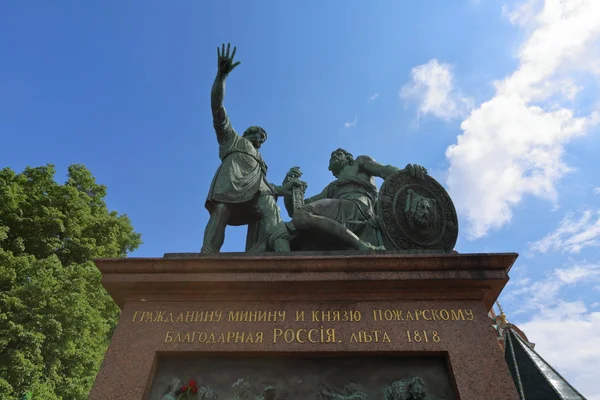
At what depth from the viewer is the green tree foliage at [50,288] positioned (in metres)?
12.7

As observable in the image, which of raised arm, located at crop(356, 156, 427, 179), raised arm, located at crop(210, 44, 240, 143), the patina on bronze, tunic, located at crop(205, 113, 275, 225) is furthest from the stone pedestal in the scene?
raised arm, located at crop(210, 44, 240, 143)

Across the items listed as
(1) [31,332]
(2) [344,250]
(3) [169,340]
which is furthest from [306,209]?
(1) [31,332]

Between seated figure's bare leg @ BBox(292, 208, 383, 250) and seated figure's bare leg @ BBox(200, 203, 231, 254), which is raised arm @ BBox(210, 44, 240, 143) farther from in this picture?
seated figure's bare leg @ BBox(292, 208, 383, 250)

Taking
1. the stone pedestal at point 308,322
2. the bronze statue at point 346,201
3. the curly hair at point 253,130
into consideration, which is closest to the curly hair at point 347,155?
the bronze statue at point 346,201

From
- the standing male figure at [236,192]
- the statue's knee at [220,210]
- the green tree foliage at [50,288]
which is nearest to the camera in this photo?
the standing male figure at [236,192]

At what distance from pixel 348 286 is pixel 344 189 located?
9.56 feet

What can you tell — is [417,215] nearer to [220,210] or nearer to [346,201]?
[346,201]

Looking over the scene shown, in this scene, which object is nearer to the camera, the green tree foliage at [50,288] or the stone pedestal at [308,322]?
the stone pedestal at [308,322]

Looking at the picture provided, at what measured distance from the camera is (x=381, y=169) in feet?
27.3

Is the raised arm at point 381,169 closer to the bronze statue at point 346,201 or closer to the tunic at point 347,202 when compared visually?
the bronze statue at point 346,201

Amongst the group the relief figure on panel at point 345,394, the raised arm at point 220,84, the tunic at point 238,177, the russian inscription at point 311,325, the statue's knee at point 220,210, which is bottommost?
the relief figure on panel at point 345,394

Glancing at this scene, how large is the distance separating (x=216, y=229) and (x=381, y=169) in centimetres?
324

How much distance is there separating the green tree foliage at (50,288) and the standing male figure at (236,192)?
8784mm

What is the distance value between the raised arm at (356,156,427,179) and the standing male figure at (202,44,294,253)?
70.8 inches
